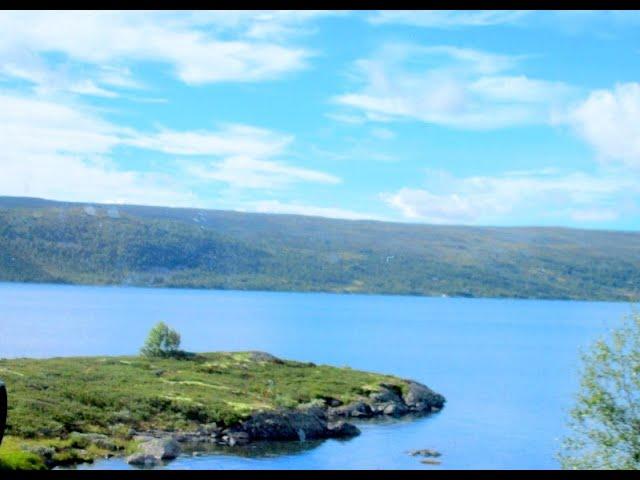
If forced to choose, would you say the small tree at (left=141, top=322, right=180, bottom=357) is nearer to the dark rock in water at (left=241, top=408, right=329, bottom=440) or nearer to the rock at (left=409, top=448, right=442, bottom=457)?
the dark rock in water at (left=241, top=408, right=329, bottom=440)

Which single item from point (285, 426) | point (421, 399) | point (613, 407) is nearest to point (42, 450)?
point (285, 426)

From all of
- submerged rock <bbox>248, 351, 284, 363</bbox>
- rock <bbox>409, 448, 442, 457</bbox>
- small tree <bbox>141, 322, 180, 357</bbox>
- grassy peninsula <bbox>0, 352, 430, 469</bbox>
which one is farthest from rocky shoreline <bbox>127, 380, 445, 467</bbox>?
small tree <bbox>141, 322, 180, 357</bbox>

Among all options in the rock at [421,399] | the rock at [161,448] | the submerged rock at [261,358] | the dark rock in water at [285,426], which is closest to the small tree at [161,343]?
the submerged rock at [261,358]

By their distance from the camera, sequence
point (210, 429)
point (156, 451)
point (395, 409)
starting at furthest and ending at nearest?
point (395, 409)
point (210, 429)
point (156, 451)

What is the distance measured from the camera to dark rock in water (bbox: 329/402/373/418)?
27688 mm

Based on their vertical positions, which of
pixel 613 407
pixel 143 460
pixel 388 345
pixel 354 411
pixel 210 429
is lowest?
pixel 143 460

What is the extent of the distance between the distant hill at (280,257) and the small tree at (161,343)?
4360 cm

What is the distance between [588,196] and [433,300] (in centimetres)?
2194

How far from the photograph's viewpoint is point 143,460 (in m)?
19.5

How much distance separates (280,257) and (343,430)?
64.7m

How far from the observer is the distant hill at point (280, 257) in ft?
259

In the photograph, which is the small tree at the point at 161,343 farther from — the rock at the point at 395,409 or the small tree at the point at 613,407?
the small tree at the point at 613,407

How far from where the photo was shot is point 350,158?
260 feet

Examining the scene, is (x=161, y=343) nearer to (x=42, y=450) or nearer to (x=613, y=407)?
(x=42, y=450)
